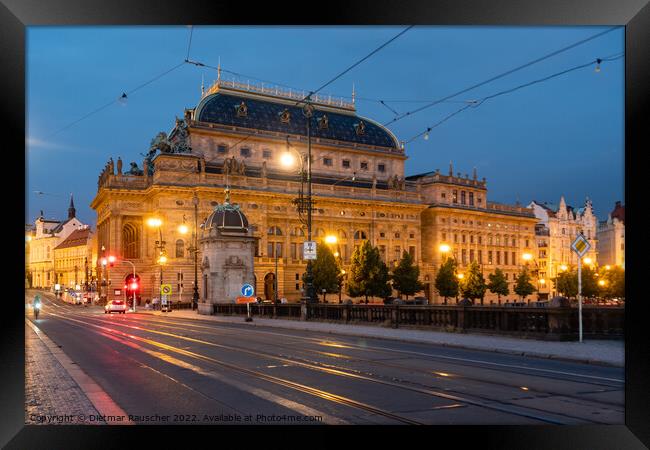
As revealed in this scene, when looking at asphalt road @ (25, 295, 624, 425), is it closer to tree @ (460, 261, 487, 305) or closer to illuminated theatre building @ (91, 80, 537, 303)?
illuminated theatre building @ (91, 80, 537, 303)

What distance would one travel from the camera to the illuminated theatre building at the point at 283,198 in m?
79.2

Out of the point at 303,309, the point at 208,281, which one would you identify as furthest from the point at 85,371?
the point at 208,281

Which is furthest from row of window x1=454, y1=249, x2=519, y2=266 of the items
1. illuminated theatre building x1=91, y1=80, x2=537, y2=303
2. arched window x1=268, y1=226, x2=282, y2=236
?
arched window x1=268, y1=226, x2=282, y2=236

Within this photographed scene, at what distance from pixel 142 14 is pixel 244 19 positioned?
130 cm

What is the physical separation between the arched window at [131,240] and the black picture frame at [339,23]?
7791 cm

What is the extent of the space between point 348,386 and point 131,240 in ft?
256

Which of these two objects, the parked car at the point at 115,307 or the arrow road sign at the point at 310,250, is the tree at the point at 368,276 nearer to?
the parked car at the point at 115,307

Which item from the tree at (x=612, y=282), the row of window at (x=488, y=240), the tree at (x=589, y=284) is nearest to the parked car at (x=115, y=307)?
the tree at (x=589, y=284)

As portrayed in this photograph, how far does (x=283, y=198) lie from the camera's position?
86.1m

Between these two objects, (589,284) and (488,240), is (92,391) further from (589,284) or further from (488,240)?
(488,240)

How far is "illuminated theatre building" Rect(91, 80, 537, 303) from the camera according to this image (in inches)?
3118

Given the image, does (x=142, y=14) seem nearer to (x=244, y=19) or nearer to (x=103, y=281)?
(x=244, y=19)

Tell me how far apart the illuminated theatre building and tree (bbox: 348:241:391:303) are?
28.8 ft

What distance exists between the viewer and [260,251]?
83688 millimetres
